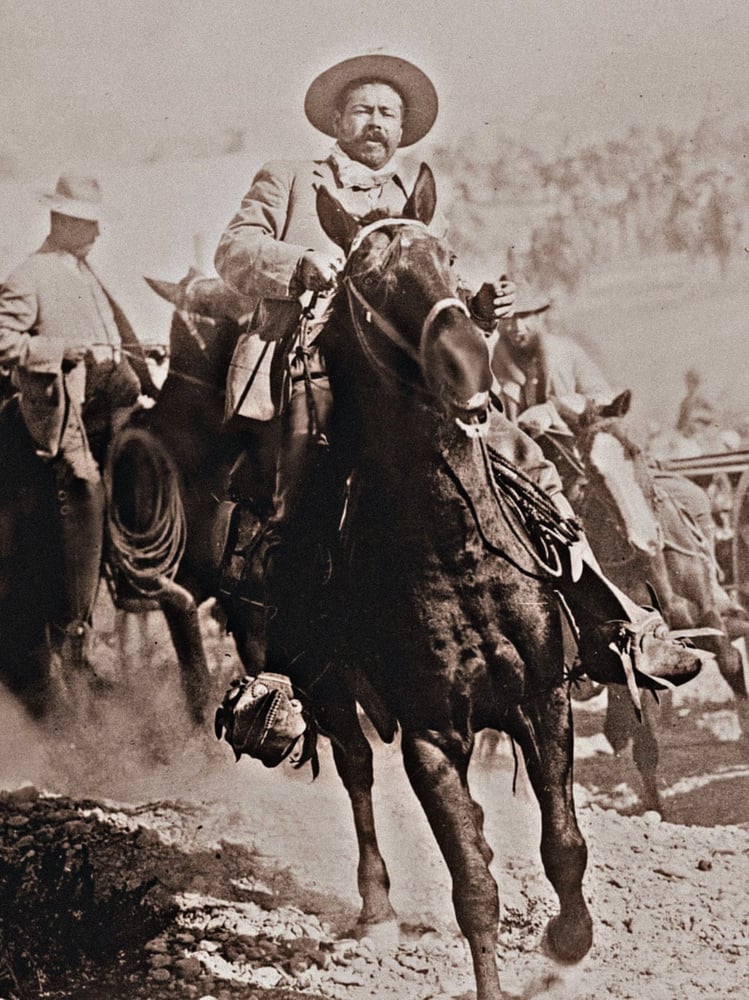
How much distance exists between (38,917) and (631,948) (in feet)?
8.28

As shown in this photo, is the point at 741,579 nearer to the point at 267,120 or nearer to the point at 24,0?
the point at 267,120

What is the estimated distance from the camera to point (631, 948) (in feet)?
13.9

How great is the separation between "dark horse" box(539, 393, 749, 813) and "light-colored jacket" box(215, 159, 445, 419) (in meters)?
1.15

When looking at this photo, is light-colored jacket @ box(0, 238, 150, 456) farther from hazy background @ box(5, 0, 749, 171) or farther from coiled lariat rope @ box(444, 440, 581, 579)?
coiled lariat rope @ box(444, 440, 581, 579)

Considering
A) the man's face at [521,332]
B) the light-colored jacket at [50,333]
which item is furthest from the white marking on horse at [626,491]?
the light-colored jacket at [50,333]

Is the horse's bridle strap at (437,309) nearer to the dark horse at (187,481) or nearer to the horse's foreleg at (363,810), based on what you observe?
the dark horse at (187,481)

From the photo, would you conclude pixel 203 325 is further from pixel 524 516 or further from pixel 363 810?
pixel 363 810

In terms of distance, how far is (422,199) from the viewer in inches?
173

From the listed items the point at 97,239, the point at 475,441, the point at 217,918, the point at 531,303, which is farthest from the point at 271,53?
the point at 217,918

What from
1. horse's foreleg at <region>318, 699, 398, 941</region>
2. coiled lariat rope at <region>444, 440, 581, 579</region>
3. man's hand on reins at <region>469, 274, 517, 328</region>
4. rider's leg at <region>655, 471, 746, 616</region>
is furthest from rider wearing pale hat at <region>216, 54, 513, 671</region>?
rider's leg at <region>655, 471, 746, 616</region>

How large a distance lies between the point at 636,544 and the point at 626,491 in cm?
23

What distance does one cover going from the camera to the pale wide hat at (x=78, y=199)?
482cm

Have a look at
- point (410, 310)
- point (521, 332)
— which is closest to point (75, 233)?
point (410, 310)

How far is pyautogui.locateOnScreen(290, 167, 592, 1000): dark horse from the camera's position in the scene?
4.22 meters
